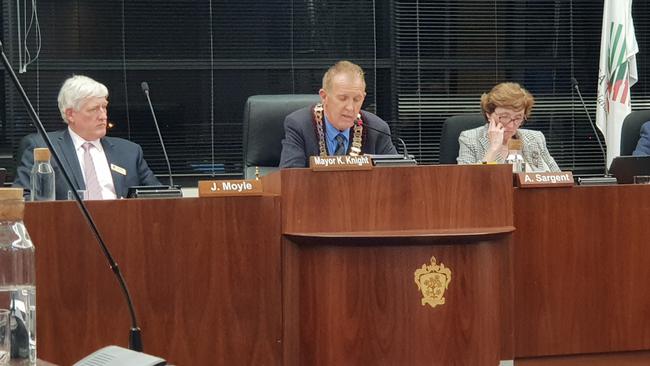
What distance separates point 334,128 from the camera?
4367 mm

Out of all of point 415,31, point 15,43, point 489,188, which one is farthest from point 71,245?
point 415,31

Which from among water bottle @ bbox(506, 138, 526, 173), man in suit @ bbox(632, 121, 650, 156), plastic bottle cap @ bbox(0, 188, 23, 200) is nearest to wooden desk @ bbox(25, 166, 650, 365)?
water bottle @ bbox(506, 138, 526, 173)

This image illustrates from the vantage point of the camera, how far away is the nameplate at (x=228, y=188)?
10.7 feet

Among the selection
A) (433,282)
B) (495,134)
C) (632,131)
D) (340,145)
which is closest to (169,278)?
(433,282)

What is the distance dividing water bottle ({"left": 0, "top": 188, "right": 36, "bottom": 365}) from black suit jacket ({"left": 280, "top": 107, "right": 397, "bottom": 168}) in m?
2.51

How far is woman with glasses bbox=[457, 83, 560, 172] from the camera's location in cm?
460

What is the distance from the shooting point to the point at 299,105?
4555mm

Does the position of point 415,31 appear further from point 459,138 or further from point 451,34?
point 459,138

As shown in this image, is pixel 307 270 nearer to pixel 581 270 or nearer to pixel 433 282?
pixel 433 282

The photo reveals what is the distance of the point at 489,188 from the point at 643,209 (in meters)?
0.64

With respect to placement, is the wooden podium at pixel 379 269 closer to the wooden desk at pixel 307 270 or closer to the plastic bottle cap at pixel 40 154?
the wooden desk at pixel 307 270

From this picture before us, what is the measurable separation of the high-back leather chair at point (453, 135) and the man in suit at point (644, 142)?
87cm

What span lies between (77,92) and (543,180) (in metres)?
2.01

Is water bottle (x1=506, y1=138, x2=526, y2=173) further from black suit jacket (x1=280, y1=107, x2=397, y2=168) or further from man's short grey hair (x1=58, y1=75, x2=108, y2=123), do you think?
man's short grey hair (x1=58, y1=75, x2=108, y2=123)
